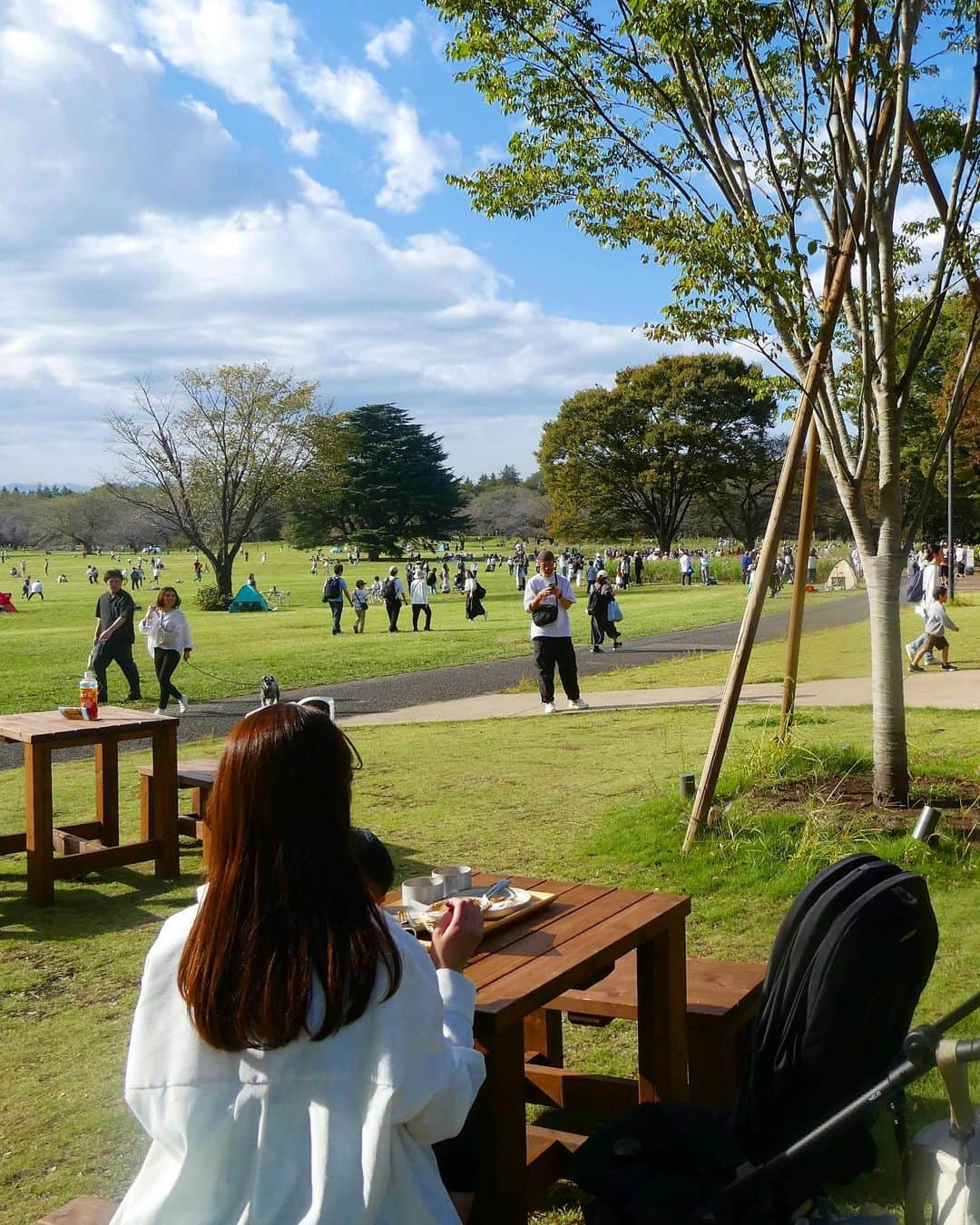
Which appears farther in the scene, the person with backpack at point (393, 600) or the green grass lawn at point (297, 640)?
the person with backpack at point (393, 600)

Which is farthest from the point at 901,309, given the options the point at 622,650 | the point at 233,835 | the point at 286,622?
the point at 286,622

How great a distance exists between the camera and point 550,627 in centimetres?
1287

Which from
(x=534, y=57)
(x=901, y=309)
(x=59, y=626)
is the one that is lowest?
(x=59, y=626)

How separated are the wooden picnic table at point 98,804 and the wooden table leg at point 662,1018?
3.96 m

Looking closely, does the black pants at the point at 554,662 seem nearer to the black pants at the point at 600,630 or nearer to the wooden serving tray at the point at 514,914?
the black pants at the point at 600,630

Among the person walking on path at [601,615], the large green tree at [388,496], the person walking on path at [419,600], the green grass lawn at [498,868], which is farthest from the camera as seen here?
the large green tree at [388,496]

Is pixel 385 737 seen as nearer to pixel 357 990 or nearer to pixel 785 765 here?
pixel 785 765

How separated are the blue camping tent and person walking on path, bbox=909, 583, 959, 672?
30.3m

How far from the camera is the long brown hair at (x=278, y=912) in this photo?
1.93 meters

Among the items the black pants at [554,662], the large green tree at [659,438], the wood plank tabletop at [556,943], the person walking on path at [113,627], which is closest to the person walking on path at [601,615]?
the black pants at [554,662]

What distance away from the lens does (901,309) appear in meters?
8.59

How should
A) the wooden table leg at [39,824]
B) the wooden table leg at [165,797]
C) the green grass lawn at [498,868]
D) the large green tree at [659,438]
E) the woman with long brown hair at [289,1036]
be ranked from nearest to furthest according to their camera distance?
the woman with long brown hair at [289,1036]
the green grass lawn at [498,868]
the wooden table leg at [39,824]
the wooden table leg at [165,797]
the large green tree at [659,438]

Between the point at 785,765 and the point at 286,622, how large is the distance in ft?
93.0

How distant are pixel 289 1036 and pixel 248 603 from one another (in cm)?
4259
